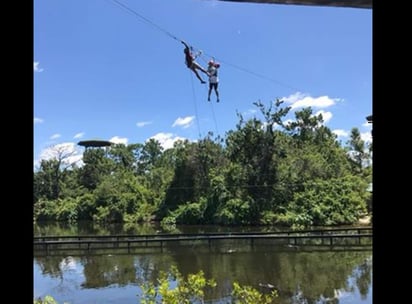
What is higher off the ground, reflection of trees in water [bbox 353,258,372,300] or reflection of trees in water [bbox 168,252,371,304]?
reflection of trees in water [bbox 353,258,372,300]

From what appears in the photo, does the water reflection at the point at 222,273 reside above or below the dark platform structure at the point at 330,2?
below

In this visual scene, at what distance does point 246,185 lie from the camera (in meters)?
32.4

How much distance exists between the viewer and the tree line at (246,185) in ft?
102

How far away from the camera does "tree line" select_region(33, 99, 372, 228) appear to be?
3119 cm

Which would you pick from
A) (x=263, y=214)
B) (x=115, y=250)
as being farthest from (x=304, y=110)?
(x=115, y=250)

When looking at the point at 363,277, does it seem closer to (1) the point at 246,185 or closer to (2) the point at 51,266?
(2) the point at 51,266

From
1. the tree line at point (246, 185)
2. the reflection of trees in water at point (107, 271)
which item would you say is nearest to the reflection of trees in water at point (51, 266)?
the reflection of trees in water at point (107, 271)

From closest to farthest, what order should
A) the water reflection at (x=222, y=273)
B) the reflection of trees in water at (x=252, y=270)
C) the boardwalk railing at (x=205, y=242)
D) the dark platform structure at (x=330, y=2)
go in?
the dark platform structure at (x=330, y=2) → the water reflection at (x=222, y=273) → the reflection of trees in water at (x=252, y=270) → the boardwalk railing at (x=205, y=242)

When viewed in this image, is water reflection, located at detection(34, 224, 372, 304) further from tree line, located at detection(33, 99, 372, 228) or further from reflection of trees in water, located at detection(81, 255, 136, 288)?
tree line, located at detection(33, 99, 372, 228)

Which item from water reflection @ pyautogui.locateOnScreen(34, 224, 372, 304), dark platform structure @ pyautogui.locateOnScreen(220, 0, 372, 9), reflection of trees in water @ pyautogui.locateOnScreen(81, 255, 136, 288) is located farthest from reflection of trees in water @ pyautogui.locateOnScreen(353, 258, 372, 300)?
dark platform structure @ pyautogui.locateOnScreen(220, 0, 372, 9)

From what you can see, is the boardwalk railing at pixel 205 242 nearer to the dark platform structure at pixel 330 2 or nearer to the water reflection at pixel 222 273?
the water reflection at pixel 222 273

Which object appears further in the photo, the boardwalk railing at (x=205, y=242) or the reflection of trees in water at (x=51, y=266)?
the boardwalk railing at (x=205, y=242)
